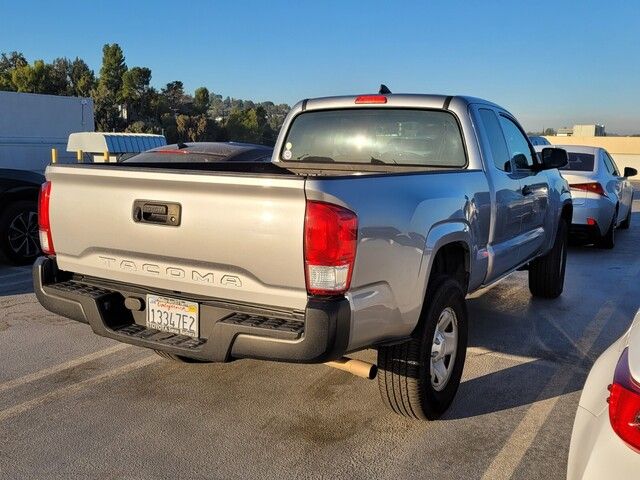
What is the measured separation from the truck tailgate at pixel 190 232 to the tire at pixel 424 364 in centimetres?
87

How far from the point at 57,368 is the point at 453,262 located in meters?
2.89

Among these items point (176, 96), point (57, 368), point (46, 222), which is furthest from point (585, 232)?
point (176, 96)

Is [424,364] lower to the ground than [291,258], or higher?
lower

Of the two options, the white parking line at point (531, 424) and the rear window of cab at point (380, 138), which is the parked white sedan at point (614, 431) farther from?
the rear window of cab at point (380, 138)

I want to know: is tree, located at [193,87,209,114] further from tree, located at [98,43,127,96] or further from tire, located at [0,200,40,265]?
tire, located at [0,200,40,265]

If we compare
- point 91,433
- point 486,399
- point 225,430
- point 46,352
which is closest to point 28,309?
point 46,352

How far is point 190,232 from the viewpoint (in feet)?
9.96

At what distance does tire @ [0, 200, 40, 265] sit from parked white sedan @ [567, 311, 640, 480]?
7.38 m

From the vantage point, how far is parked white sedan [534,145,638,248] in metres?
9.36

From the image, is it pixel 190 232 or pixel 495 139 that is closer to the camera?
pixel 190 232

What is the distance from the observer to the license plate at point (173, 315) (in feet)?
10.3

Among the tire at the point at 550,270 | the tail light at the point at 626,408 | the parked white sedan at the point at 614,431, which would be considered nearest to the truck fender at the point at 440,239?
the parked white sedan at the point at 614,431

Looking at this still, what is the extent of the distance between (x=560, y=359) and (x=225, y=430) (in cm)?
270

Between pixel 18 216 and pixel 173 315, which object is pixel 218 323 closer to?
pixel 173 315
